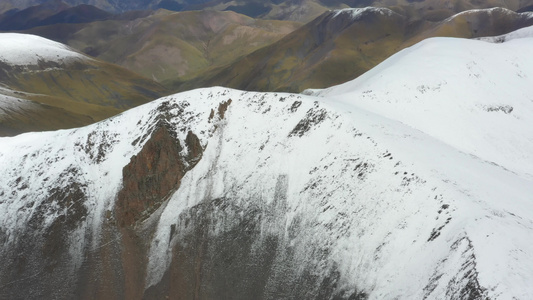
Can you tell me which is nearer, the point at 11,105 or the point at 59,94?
the point at 11,105

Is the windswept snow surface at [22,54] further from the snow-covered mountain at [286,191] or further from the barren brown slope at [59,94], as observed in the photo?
the snow-covered mountain at [286,191]

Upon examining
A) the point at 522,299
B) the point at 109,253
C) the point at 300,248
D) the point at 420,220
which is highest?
the point at 522,299

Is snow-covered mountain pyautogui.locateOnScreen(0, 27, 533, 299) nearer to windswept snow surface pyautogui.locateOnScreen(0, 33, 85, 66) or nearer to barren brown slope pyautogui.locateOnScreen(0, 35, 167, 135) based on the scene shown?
barren brown slope pyautogui.locateOnScreen(0, 35, 167, 135)

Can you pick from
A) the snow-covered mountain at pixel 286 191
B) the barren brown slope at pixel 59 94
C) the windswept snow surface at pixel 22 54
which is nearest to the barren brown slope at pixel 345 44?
the barren brown slope at pixel 59 94

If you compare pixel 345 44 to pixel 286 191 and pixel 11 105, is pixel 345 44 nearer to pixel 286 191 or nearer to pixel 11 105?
pixel 11 105

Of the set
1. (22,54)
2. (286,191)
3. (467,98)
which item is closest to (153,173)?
(286,191)

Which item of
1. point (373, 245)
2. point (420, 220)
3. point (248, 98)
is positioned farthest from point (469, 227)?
point (248, 98)

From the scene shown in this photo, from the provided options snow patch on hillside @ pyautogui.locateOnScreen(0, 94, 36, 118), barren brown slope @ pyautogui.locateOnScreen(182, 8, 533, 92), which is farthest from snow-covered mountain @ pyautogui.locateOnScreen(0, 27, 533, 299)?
barren brown slope @ pyautogui.locateOnScreen(182, 8, 533, 92)

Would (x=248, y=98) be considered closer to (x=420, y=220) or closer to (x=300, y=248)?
(x=300, y=248)
